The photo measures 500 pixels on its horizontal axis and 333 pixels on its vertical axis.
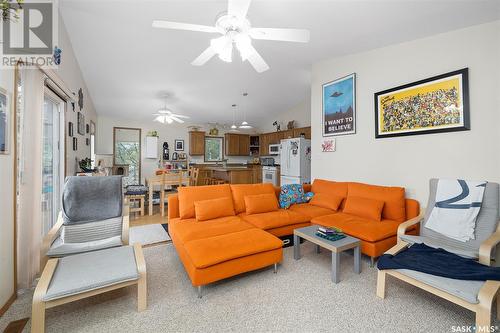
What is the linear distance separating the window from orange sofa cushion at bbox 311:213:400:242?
215 inches

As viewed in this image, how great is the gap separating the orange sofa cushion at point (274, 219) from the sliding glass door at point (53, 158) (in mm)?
2530

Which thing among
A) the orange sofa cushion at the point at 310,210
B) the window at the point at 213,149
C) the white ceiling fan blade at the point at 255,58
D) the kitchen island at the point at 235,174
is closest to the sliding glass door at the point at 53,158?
the white ceiling fan blade at the point at 255,58

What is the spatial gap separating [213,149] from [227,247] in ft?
19.9

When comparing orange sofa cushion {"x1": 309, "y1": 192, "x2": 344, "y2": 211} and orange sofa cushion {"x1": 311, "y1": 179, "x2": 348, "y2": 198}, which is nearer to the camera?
orange sofa cushion {"x1": 309, "y1": 192, "x2": 344, "y2": 211}

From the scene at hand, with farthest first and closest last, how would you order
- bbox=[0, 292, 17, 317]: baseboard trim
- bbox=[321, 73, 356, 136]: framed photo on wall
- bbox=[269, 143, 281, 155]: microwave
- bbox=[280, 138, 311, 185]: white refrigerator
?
bbox=[269, 143, 281, 155]: microwave < bbox=[280, 138, 311, 185]: white refrigerator < bbox=[321, 73, 356, 136]: framed photo on wall < bbox=[0, 292, 17, 317]: baseboard trim

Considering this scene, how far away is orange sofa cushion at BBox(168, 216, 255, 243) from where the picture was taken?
2273 millimetres

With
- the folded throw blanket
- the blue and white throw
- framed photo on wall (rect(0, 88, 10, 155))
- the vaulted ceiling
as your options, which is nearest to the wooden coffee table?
the folded throw blanket

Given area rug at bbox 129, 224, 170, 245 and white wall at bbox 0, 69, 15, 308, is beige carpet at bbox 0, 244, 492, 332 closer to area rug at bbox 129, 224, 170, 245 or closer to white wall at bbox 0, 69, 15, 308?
white wall at bbox 0, 69, 15, 308

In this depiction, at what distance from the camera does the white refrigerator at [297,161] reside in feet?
17.1

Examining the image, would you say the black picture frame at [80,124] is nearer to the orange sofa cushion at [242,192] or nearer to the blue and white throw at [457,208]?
the orange sofa cushion at [242,192]

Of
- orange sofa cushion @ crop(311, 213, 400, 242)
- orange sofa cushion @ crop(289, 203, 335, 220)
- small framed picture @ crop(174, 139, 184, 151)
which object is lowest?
orange sofa cushion @ crop(311, 213, 400, 242)

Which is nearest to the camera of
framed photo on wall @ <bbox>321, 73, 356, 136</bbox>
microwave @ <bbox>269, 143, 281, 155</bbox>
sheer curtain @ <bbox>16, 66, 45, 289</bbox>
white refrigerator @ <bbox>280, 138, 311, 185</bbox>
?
sheer curtain @ <bbox>16, 66, 45, 289</bbox>

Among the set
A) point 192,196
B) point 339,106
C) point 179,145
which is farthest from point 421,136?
point 179,145

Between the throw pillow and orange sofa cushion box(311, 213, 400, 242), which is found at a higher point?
the throw pillow
